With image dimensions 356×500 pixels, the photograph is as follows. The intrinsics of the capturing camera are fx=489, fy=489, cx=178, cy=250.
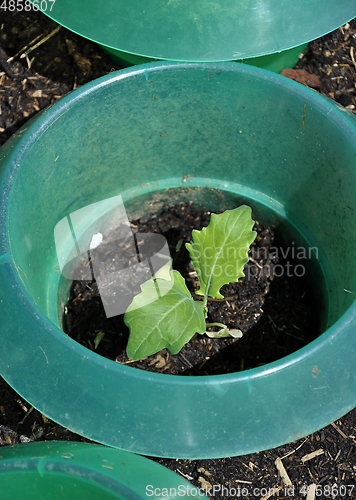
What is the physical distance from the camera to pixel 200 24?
4.39 feet

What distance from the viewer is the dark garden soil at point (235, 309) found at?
121 cm

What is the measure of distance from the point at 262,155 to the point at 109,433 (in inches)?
35.4

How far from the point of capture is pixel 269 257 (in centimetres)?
149

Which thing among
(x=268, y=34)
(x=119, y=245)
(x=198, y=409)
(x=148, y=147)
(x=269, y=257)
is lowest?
(x=269, y=257)

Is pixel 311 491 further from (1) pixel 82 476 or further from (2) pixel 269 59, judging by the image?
(2) pixel 269 59

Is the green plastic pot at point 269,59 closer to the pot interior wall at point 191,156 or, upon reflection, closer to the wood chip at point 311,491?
the pot interior wall at point 191,156

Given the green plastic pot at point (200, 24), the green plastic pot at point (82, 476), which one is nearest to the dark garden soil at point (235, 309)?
the green plastic pot at point (82, 476)

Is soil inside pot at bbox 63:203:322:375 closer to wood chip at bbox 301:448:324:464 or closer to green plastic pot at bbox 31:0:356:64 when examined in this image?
wood chip at bbox 301:448:324:464

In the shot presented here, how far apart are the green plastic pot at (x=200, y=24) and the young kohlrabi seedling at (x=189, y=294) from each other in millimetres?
473

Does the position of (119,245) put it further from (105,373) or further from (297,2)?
(297,2)

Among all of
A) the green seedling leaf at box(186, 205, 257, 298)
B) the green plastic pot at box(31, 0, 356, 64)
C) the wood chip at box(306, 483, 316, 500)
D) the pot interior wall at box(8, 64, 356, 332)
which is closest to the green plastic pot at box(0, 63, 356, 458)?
the pot interior wall at box(8, 64, 356, 332)

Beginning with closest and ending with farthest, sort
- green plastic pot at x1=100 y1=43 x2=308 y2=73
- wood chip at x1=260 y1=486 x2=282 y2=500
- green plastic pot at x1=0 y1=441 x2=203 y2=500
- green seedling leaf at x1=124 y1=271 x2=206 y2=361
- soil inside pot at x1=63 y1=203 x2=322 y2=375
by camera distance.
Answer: green plastic pot at x1=0 y1=441 x2=203 y2=500
green seedling leaf at x1=124 y1=271 x2=206 y2=361
wood chip at x1=260 y1=486 x2=282 y2=500
soil inside pot at x1=63 y1=203 x2=322 y2=375
green plastic pot at x1=100 y1=43 x2=308 y2=73

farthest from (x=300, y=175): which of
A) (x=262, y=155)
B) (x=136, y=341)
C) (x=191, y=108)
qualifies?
(x=136, y=341)

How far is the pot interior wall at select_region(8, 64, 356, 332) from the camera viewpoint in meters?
1.22
